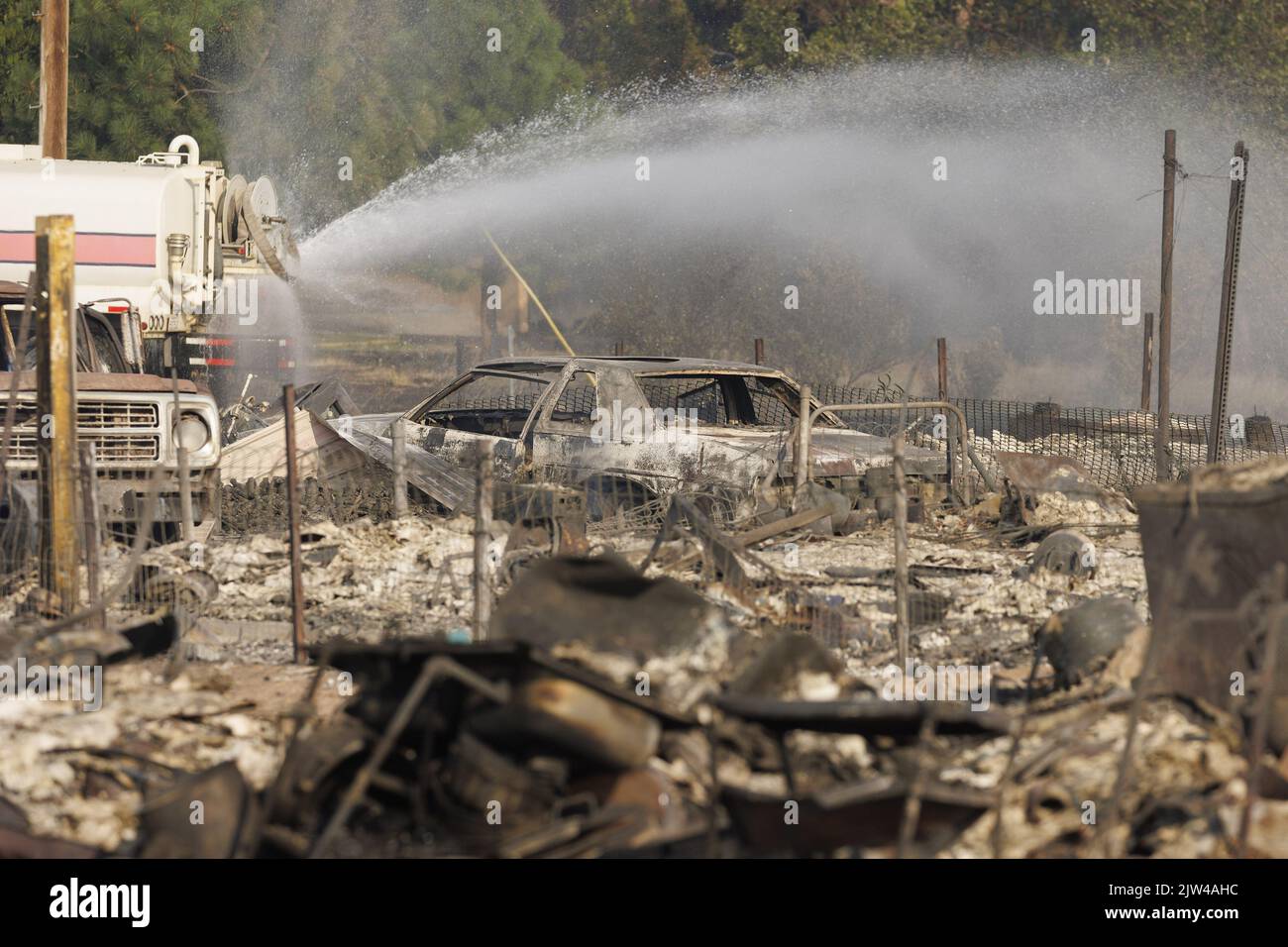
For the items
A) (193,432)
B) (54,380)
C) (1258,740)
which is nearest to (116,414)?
(193,432)

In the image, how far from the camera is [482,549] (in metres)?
6.99

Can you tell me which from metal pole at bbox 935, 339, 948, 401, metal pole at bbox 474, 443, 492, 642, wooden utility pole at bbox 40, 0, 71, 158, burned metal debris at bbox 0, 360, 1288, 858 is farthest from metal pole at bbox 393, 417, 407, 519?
wooden utility pole at bbox 40, 0, 71, 158

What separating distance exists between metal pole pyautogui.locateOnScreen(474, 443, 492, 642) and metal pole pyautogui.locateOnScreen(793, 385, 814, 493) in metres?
3.30

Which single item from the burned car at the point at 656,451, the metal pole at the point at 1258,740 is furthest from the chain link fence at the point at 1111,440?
the metal pole at the point at 1258,740

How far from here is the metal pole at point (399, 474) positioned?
33.2ft

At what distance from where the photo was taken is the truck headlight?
9.88m

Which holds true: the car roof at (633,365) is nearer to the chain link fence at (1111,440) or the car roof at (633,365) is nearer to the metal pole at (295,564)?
the chain link fence at (1111,440)

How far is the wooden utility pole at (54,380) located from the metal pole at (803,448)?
4.72 metres

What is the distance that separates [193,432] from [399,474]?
143 cm

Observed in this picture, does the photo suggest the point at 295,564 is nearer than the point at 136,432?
Yes

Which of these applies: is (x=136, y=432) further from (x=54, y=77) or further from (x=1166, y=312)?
(x=1166, y=312)

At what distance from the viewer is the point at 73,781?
520 centimetres

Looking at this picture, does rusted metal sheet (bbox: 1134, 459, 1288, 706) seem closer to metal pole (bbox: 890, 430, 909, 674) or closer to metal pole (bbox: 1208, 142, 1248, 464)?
metal pole (bbox: 890, 430, 909, 674)
